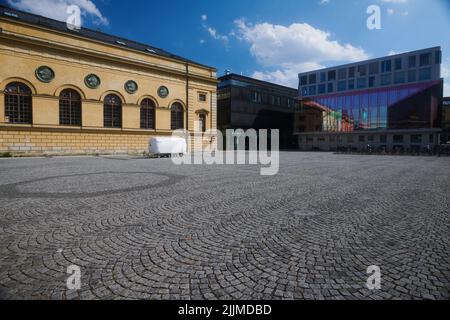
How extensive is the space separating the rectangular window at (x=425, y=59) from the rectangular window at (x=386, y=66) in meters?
5.59

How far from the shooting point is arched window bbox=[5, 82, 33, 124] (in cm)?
2388

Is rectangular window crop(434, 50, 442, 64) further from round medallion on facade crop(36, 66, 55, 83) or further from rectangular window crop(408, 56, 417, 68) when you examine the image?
round medallion on facade crop(36, 66, 55, 83)

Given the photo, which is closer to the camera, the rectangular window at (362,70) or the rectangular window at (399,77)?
the rectangular window at (399,77)

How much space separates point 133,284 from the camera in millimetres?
2984

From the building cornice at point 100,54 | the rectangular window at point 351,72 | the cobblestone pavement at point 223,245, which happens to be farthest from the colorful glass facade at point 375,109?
the cobblestone pavement at point 223,245

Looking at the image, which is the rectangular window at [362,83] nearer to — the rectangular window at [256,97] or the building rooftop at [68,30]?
the rectangular window at [256,97]

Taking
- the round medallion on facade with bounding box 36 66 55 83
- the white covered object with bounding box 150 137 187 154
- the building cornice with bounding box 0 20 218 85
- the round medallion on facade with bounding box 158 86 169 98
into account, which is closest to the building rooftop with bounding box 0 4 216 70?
the building cornice with bounding box 0 20 218 85

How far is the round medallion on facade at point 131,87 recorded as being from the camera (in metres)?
31.0

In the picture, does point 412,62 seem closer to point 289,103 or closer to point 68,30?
point 289,103

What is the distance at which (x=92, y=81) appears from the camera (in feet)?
93.5

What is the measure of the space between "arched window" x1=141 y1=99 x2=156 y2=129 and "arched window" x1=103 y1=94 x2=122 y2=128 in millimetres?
2852

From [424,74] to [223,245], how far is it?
6663 cm
